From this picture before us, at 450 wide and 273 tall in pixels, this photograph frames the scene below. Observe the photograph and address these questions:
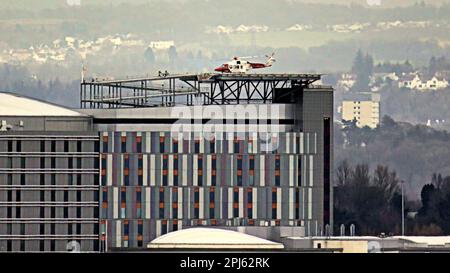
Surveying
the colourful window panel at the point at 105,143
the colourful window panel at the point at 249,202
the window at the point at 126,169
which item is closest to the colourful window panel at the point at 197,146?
the colourful window panel at the point at 249,202

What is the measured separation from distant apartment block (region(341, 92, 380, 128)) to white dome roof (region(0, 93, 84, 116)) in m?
14.2

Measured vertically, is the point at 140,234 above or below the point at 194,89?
below

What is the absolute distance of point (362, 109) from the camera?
284ft

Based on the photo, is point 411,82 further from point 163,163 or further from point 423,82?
point 163,163

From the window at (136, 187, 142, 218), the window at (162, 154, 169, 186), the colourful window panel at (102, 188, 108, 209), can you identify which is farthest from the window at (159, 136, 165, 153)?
the colourful window panel at (102, 188, 108, 209)

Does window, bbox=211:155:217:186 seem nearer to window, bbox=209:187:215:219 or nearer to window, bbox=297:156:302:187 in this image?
window, bbox=209:187:215:219

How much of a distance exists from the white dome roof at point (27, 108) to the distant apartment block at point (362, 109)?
46.7 feet

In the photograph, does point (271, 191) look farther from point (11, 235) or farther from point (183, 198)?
point (11, 235)

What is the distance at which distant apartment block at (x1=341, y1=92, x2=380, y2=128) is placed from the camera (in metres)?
84.8

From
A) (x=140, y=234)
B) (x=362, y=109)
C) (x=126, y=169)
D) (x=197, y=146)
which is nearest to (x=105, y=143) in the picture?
(x=126, y=169)

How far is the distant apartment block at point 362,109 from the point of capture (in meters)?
84.8

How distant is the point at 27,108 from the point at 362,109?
57.2 ft

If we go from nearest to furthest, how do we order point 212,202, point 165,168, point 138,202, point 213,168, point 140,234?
point 140,234, point 138,202, point 212,202, point 165,168, point 213,168
